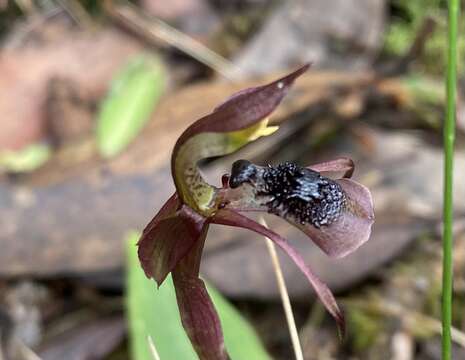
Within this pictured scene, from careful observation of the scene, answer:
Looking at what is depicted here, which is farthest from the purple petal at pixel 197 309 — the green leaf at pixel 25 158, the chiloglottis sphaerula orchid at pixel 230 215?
the green leaf at pixel 25 158

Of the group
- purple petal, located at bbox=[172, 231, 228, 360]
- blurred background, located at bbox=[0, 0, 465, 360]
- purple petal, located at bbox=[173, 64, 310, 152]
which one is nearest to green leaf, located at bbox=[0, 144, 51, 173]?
blurred background, located at bbox=[0, 0, 465, 360]

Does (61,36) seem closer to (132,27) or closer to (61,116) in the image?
(132,27)

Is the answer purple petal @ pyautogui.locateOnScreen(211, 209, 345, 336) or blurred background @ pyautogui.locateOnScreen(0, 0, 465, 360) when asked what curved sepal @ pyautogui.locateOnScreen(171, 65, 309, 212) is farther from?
blurred background @ pyautogui.locateOnScreen(0, 0, 465, 360)

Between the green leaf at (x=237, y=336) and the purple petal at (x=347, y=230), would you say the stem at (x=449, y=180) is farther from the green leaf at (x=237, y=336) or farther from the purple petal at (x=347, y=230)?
the green leaf at (x=237, y=336)

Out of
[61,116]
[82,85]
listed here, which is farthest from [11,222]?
[82,85]

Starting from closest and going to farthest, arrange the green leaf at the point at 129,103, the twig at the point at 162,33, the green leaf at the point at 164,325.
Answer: the green leaf at the point at 164,325 → the green leaf at the point at 129,103 → the twig at the point at 162,33

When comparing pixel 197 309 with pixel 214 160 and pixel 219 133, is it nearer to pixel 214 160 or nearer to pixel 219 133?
pixel 219 133

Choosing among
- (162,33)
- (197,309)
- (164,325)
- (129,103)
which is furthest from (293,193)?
(162,33)
